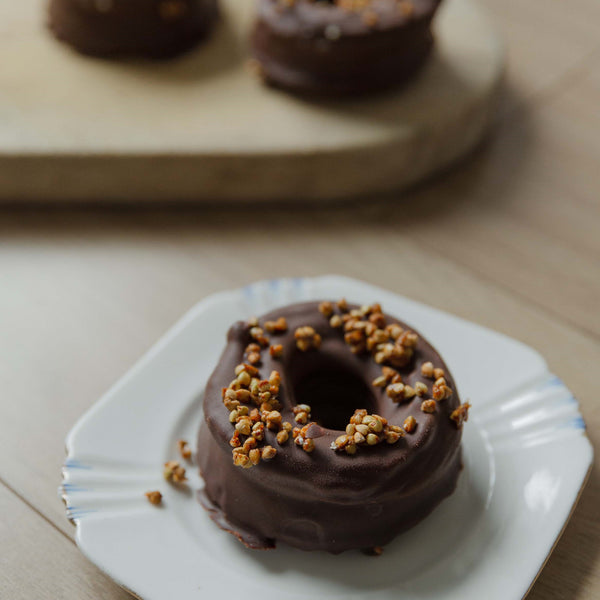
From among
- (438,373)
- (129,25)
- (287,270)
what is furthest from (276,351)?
(129,25)

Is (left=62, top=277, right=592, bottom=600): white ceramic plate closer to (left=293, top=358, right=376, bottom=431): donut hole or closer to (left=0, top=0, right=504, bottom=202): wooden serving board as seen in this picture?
(left=293, top=358, right=376, bottom=431): donut hole

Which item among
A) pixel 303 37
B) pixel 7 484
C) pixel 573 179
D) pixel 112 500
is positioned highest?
pixel 303 37

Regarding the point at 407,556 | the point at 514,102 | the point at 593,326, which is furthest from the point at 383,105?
the point at 407,556

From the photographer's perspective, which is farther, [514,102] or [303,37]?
[514,102]

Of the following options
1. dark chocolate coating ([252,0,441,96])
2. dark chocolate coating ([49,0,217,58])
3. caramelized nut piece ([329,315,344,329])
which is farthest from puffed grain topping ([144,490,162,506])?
dark chocolate coating ([49,0,217,58])

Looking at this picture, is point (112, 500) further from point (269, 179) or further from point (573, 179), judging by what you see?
point (573, 179)
